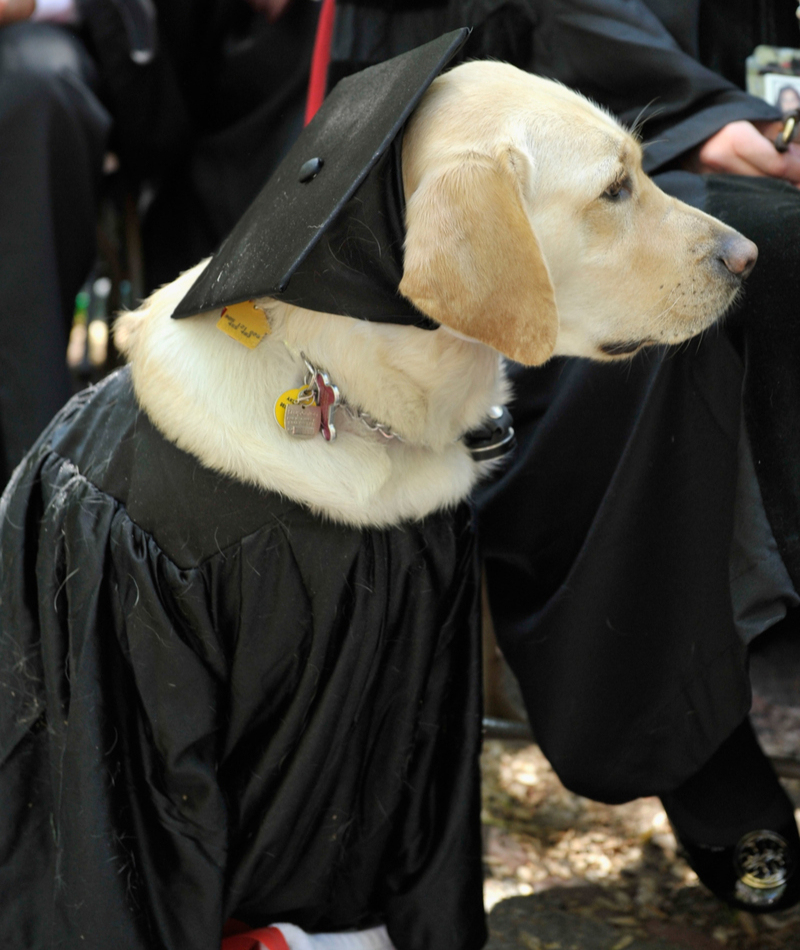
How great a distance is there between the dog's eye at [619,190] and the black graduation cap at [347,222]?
0.96ft

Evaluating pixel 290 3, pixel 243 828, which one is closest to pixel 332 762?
pixel 243 828

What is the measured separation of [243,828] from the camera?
1378mm

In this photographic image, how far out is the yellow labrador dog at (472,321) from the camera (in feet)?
3.76

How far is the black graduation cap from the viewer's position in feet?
3.48

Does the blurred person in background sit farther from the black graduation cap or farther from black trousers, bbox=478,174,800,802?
the black graduation cap

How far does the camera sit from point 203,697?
1246mm

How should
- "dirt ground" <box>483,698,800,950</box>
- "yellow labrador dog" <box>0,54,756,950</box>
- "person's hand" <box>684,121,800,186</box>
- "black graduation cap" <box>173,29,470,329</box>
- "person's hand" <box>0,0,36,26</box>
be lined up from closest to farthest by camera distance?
1. "black graduation cap" <box>173,29,470,329</box>
2. "yellow labrador dog" <box>0,54,756,950</box>
3. "person's hand" <box>684,121,800,186</box>
4. "dirt ground" <box>483,698,800,950</box>
5. "person's hand" <box>0,0,36,26</box>

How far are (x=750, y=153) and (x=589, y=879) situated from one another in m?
1.32

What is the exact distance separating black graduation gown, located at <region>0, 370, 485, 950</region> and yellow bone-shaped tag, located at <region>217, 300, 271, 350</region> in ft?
0.57

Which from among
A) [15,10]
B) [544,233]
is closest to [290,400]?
[544,233]

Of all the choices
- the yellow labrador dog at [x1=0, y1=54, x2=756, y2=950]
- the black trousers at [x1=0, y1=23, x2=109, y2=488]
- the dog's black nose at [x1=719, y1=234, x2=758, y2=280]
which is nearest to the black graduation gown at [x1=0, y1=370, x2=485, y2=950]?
the yellow labrador dog at [x1=0, y1=54, x2=756, y2=950]

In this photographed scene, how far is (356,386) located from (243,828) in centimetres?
66

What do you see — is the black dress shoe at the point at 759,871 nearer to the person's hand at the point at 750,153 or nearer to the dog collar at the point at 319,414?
the dog collar at the point at 319,414

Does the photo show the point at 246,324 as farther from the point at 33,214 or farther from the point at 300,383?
the point at 33,214
